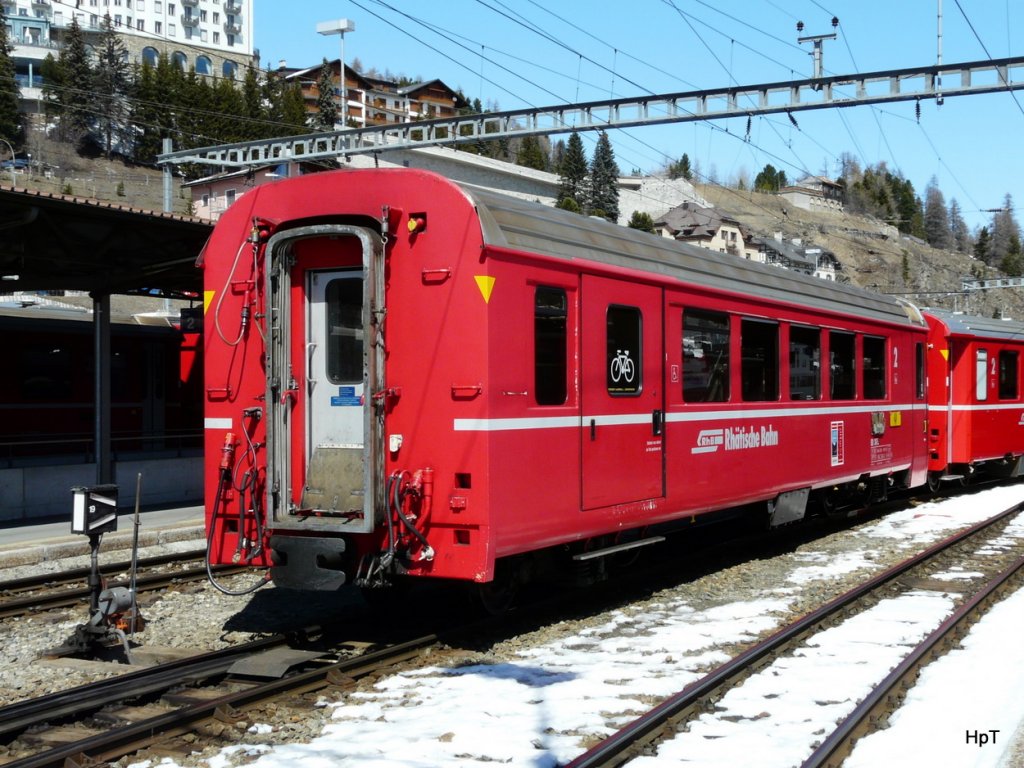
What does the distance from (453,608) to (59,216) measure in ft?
26.8

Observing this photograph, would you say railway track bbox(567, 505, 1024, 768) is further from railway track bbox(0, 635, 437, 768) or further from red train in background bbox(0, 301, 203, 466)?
red train in background bbox(0, 301, 203, 466)

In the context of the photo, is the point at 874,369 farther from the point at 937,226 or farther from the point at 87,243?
the point at 937,226

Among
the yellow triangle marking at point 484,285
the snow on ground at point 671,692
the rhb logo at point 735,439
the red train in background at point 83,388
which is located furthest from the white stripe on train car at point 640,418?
the red train in background at point 83,388

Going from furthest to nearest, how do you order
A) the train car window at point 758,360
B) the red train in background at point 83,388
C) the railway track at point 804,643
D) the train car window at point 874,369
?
the red train in background at point 83,388, the train car window at point 874,369, the train car window at point 758,360, the railway track at point 804,643

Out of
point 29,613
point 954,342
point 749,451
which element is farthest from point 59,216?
point 954,342

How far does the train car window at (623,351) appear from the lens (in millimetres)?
8672

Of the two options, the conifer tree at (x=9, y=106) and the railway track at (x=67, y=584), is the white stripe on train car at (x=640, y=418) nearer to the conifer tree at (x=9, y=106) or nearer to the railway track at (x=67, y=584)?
the railway track at (x=67, y=584)

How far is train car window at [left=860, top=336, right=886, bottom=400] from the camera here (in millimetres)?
14250

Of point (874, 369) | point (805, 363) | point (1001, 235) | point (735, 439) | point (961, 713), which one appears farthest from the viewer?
point (1001, 235)

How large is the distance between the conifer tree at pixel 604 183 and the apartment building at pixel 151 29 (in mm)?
39365

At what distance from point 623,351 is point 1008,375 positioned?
46.7ft

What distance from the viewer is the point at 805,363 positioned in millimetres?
12344

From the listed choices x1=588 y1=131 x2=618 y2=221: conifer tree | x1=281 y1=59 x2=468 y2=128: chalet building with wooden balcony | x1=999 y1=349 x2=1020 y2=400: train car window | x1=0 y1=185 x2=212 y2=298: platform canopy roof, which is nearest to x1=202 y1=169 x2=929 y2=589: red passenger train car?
x1=0 y1=185 x2=212 y2=298: platform canopy roof

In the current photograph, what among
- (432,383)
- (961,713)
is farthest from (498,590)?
(961,713)
